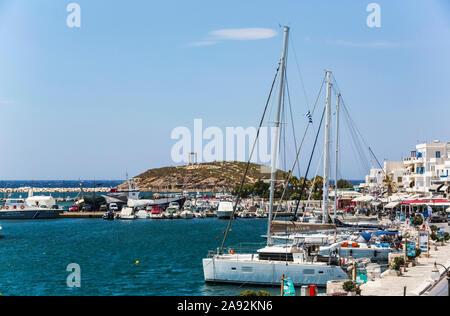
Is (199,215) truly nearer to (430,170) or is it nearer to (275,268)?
(430,170)

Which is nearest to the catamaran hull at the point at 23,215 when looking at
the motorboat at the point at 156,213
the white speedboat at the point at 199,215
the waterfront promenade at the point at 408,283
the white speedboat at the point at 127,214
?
the white speedboat at the point at 127,214

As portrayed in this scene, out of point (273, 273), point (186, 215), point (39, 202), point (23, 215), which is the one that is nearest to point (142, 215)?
point (186, 215)

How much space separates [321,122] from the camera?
2719 inches

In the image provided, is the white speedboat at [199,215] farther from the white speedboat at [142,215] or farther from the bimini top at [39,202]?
the bimini top at [39,202]

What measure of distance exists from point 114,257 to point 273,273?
83.4 ft

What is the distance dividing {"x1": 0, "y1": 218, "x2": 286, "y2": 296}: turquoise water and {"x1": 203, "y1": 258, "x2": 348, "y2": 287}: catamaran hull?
0.74 metres

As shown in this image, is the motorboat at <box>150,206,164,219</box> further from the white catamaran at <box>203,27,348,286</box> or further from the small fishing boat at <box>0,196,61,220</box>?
the white catamaran at <box>203,27,348,286</box>

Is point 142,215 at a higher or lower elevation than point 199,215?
higher

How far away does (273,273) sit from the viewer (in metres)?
35.8

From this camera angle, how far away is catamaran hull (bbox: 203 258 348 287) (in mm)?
35344

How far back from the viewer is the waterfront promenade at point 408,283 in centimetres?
2628
